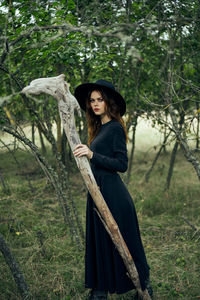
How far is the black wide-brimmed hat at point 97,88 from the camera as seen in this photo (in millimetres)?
2453

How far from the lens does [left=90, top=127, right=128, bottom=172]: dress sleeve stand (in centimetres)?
238

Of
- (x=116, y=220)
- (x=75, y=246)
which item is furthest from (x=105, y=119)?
(x=75, y=246)

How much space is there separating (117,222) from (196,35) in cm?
362

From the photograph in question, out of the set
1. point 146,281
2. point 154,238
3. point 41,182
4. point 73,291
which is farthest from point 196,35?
point 41,182

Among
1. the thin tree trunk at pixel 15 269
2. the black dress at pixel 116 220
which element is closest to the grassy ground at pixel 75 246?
the thin tree trunk at pixel 15 269

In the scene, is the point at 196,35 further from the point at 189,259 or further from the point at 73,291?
the point at 73,291

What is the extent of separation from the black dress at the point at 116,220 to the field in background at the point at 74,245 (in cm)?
47

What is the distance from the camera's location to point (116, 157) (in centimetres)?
244

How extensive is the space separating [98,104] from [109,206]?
95 centimetres

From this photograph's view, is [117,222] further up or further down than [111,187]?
further down

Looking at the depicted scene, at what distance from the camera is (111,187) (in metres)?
2.52

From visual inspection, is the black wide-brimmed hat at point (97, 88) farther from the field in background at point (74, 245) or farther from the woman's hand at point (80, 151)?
the field in background at point (74, 245)

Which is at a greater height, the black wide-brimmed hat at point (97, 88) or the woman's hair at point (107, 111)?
the black wide-brimmed hat at point (97, 88)

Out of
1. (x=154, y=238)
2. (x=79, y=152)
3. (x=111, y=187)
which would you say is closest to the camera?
(x=79, y=152)
